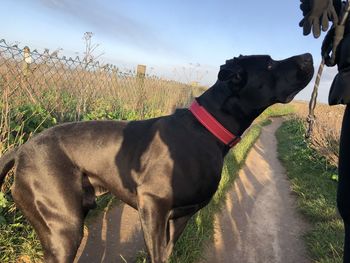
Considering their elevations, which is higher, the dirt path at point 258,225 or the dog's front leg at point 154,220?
the dog's front leg at point 154,220

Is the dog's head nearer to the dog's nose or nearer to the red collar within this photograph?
the dog's nose

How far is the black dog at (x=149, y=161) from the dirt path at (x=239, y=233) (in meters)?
0.98

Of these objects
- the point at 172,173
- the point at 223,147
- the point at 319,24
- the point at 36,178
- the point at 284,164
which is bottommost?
the point at 284,164

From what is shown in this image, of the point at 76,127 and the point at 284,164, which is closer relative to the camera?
the point at 76,127

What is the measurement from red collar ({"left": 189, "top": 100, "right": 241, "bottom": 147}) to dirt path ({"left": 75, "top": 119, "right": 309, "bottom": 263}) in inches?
61.1

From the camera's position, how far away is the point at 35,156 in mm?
2771

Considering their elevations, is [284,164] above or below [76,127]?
below

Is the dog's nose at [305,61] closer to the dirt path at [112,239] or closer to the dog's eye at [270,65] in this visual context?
the dog's eye at [270,65]

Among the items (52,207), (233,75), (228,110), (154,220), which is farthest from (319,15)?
(52,207)

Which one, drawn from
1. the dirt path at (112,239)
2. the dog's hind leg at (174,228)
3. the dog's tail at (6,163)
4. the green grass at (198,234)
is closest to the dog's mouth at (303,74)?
the dog's hind leg at (174,228)

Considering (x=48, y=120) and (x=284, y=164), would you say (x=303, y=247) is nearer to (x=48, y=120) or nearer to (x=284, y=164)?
(x=48, y=120)

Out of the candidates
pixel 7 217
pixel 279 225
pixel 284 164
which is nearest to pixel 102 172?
pixel 7 217

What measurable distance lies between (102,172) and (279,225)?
3.13 meters

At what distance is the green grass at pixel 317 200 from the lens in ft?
13.7
